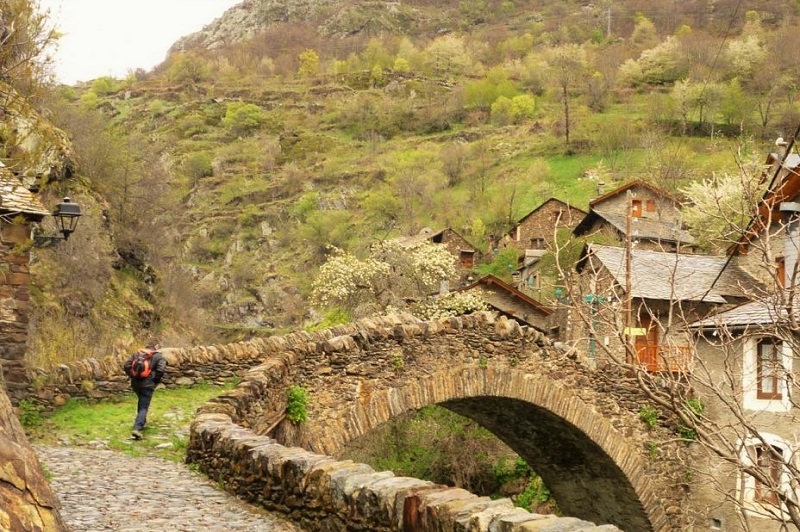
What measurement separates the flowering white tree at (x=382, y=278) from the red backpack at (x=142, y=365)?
1832 cm

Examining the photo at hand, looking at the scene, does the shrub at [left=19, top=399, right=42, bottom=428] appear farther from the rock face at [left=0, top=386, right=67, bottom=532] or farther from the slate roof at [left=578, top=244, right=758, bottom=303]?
the slate roof at [left=578, top=244, right=758, bottom=303]

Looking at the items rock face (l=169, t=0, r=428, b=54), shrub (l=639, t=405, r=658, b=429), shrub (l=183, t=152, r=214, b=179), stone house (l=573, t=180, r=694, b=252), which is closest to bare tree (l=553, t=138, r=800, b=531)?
shrub (l=639, t=405, r=658, b=429)

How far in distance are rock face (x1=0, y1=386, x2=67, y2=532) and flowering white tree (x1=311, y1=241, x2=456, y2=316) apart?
25.5 metres

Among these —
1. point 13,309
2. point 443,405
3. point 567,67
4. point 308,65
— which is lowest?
point 443,405

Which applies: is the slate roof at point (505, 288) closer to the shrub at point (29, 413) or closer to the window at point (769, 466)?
the shrub at point (29, 413)

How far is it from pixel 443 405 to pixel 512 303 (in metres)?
20.3

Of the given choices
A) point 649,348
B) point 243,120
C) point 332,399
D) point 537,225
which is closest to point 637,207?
point 537,225

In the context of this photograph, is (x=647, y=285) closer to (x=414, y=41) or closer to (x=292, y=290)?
(x=292, y=290)

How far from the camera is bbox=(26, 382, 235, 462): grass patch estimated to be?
943 centimetres

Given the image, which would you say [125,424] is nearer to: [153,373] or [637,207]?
[153,373]

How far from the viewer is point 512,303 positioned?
33.8m

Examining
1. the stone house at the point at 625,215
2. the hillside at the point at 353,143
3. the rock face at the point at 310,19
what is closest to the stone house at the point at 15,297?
the hillside at the point at 353,143

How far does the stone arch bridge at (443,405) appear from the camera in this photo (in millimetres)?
6363

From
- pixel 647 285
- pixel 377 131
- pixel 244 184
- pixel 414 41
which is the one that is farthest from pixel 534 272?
pixel 414 41
